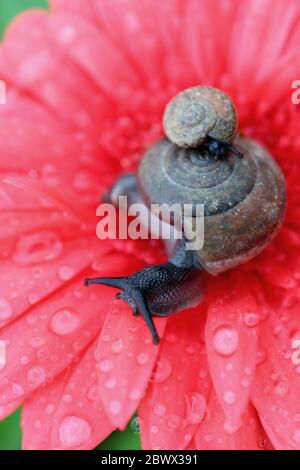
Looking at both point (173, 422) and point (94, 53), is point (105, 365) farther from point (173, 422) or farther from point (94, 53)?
point (94, 53)

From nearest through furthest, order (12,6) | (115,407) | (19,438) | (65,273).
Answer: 1. (115,407)
2. (65,273)
3. (19,438)
4. (12,6)

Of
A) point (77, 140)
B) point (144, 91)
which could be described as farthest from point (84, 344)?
point (144, 91)

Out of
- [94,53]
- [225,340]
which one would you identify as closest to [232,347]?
[225,340]

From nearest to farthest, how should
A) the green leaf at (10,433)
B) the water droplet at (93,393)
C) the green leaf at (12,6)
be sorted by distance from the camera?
the water droplet at (93,393) < the green leaf at (10,433) < the green leaf at (12,6)

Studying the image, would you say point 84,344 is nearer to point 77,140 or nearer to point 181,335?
point 181,335

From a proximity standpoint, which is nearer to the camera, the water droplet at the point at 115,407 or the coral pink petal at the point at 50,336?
the water droplet at the point at 115,407

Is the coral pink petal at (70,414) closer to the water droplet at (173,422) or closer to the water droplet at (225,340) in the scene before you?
the water droplet at (173,422)

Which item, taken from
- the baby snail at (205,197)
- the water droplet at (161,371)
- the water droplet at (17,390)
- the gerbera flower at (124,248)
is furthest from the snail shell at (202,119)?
the water droplet at (17,390)
